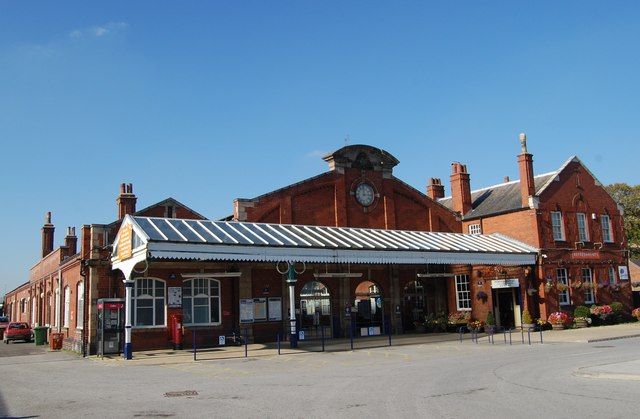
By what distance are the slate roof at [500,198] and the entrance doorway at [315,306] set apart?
10.3 m

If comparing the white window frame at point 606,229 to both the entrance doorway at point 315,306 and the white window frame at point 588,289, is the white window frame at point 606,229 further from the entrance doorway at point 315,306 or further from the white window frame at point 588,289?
the entrance doorway at point 315,306

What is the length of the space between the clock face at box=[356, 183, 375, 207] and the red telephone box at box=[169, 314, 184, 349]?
1143 centimetres

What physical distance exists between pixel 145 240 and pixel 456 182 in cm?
2202

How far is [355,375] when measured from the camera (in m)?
14.9

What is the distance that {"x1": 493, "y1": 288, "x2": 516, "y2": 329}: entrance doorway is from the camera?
3275cm

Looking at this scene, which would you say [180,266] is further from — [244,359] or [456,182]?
[456,182]

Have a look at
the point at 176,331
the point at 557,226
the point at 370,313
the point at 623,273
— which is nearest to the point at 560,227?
the point at 557,226

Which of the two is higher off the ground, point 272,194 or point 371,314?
point 272,194

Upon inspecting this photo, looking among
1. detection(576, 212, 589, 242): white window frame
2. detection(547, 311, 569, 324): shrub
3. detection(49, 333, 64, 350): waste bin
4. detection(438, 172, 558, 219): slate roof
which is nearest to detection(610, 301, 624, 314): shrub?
detection(576, 212, 589, 242): white window frame

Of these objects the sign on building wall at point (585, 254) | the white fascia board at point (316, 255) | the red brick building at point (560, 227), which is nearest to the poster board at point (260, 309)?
the white fascia board at point (316, 255)

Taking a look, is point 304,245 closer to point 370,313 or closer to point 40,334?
point 370,313

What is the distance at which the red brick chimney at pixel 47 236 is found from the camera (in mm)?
46531

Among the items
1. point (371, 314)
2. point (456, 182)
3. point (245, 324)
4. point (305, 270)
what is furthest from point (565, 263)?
point (245, 324)

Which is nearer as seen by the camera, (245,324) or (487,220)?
(245,324)
